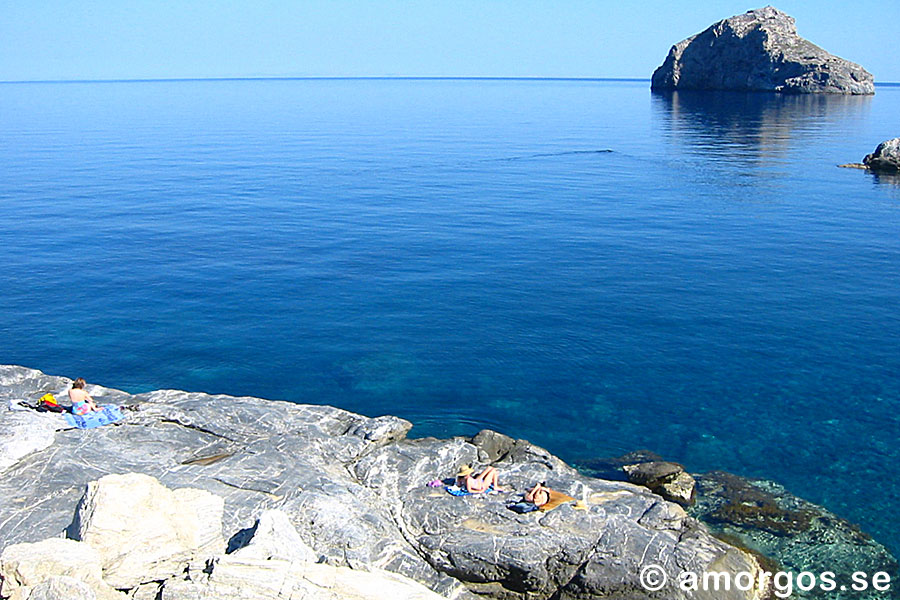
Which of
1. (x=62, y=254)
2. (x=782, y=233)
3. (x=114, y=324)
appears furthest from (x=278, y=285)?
(x=782, y=233)

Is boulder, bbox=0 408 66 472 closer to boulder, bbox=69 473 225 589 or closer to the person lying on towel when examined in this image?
boulder, bbox=69 473 225 589

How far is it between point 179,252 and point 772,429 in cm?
4113

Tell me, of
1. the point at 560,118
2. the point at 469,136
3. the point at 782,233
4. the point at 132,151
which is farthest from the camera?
the point at 560,118

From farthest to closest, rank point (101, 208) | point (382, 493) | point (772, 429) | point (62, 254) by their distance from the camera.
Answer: point (101, 208) → point (62, 254) → point (772, 429) → point (382, 493)

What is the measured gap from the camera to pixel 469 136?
118 metres

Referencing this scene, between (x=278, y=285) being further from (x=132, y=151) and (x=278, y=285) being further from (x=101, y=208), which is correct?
(x=132, y=151)

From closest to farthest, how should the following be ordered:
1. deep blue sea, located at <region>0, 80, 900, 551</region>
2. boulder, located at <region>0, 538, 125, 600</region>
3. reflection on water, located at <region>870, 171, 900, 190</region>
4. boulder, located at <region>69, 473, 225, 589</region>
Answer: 1. boulder, located at <region>0, 538, 125, 600</region>
2. boulder, located at <region>69, 473, 225, 589</region>
3. deep blue sea, located at <region>0, 80, 900, 551</region>
4. reflection on water, located at <region>870, 171, 900, 190</region>

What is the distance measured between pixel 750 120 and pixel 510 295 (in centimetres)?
10950

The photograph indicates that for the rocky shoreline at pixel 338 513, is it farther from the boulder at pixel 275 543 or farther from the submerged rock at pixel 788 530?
the submerged rock at pixel 788 530

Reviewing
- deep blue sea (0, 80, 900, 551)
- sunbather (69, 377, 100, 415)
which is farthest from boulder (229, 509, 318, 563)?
deep blue sea (0, 80, 900, 551)

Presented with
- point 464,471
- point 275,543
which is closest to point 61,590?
point 275,543

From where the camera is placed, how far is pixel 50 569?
52.0ft

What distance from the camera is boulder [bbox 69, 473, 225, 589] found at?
672 inches

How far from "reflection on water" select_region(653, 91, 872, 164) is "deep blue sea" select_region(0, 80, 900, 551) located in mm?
9312
